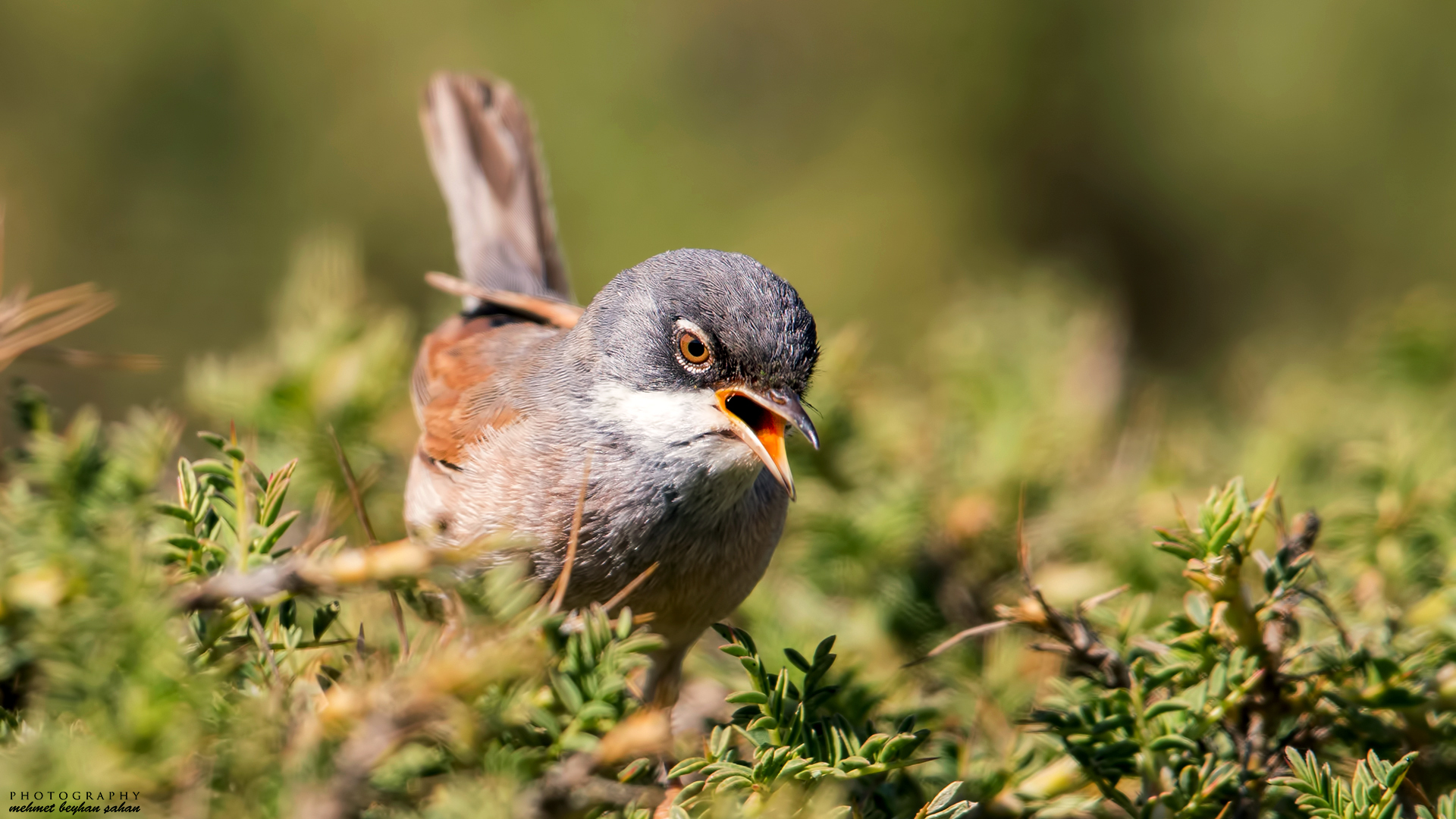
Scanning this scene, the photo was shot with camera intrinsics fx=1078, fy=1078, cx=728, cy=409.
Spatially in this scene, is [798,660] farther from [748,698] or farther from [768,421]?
[768,421]

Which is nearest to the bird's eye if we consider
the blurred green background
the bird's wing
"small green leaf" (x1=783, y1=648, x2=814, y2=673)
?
the bird's wing

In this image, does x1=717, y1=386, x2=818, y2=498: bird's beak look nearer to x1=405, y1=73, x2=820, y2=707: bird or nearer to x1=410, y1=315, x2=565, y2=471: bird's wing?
x1=405, y1=73, x2=820, y2=707: bird

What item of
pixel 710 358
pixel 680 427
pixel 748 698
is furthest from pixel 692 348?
pixel 748 698

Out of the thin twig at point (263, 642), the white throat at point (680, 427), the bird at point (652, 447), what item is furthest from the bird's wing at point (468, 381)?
the thin twig at point (263, 642)

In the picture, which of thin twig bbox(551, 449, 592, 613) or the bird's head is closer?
thin twig bbox(551, 449, 592, 613)

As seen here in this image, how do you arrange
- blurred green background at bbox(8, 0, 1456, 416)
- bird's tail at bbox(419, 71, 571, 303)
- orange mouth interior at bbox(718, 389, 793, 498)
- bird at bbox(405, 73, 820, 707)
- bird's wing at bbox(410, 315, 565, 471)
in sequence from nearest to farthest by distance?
orange mouth interior at bbox(718, 389, 793, 498) < bird at bbox(405, 73, 820, 707) < bird's wing at bbox(410, 315, 565, 471) < bird's tail at bbox(419, 71, 571, 303) < blurred green background at bbox(8, 0, 1456, 416)

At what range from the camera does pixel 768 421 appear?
106 inches

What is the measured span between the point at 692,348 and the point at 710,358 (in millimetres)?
60

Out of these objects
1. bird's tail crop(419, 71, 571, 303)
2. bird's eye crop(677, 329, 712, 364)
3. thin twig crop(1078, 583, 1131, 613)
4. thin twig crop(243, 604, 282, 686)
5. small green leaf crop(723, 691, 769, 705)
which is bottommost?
thin twig crop(243, 604, 282, 686)

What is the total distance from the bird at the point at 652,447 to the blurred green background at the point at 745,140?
354 cm

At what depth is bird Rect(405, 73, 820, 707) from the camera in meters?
2.51

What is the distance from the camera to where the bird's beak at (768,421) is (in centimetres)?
241

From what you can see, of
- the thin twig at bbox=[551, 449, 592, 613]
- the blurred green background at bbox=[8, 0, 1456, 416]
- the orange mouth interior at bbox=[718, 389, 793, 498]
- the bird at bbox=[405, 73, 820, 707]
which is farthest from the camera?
the blurred green background at bbox=[8, 0, 1456, 416]

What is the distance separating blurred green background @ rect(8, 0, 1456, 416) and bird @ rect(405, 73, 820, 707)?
11.6 feet
